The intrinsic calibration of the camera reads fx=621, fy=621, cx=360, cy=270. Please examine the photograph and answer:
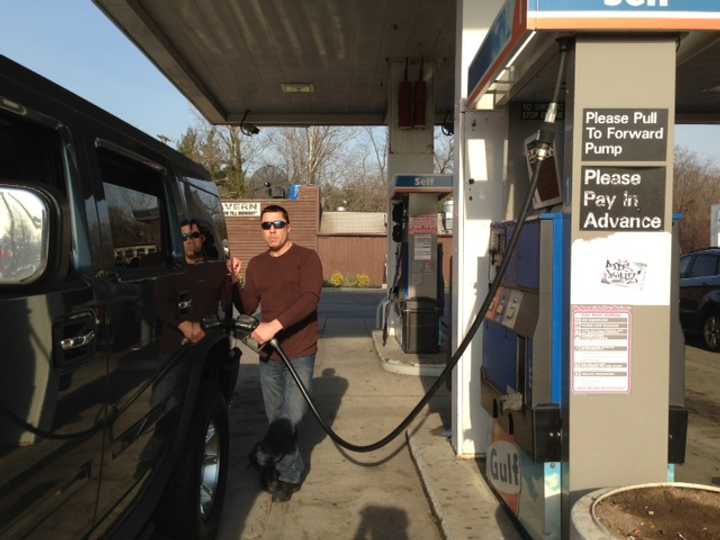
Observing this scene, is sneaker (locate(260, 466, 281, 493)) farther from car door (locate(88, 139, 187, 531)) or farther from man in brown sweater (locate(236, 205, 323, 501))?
car door (locate(88, 139, 187, 531))

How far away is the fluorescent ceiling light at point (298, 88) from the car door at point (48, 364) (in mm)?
9175

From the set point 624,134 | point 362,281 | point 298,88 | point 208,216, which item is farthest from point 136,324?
point 362,281

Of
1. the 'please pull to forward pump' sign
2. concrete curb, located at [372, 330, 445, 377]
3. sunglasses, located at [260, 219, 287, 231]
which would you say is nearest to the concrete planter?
the 'please pull to forward pump' sign

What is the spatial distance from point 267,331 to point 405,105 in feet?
23.6

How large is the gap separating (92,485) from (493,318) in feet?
8.12

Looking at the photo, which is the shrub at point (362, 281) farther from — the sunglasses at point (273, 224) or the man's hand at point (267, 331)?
the man's hand at point (267, 331)

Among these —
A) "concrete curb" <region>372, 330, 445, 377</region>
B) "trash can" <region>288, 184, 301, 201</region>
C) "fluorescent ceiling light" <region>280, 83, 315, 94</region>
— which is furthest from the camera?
"trash can" <region>288, 184, 301, 201</region>

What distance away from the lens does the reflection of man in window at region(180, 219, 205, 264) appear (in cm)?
349

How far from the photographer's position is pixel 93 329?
2.04 m

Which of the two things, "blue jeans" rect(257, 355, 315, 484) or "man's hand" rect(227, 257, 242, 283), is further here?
"man's hand" rect(227, 257, 242, 283)

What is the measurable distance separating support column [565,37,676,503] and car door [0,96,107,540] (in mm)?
2108

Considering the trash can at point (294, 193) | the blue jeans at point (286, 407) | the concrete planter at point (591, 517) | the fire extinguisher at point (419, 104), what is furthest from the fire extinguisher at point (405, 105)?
the trash can at point (294, 193)

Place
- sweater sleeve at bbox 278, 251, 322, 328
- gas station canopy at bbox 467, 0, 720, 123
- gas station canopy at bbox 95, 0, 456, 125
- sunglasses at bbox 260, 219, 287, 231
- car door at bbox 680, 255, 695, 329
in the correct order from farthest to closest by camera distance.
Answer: car door at bbox 680, 255, 695, 329
gas station canopy at bbox 95, 0, 456, 125
sunglasses at bbox 260, 219, 287, 231
sweater sleeve at bbox 278, 251, 322, 328
gas station canopy at bbox 467, 0, 720, 123

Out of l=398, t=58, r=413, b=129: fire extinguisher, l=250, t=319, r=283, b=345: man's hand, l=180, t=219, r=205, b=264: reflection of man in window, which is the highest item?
l=398, t=58, r=413, b=129: fire extinguisher
